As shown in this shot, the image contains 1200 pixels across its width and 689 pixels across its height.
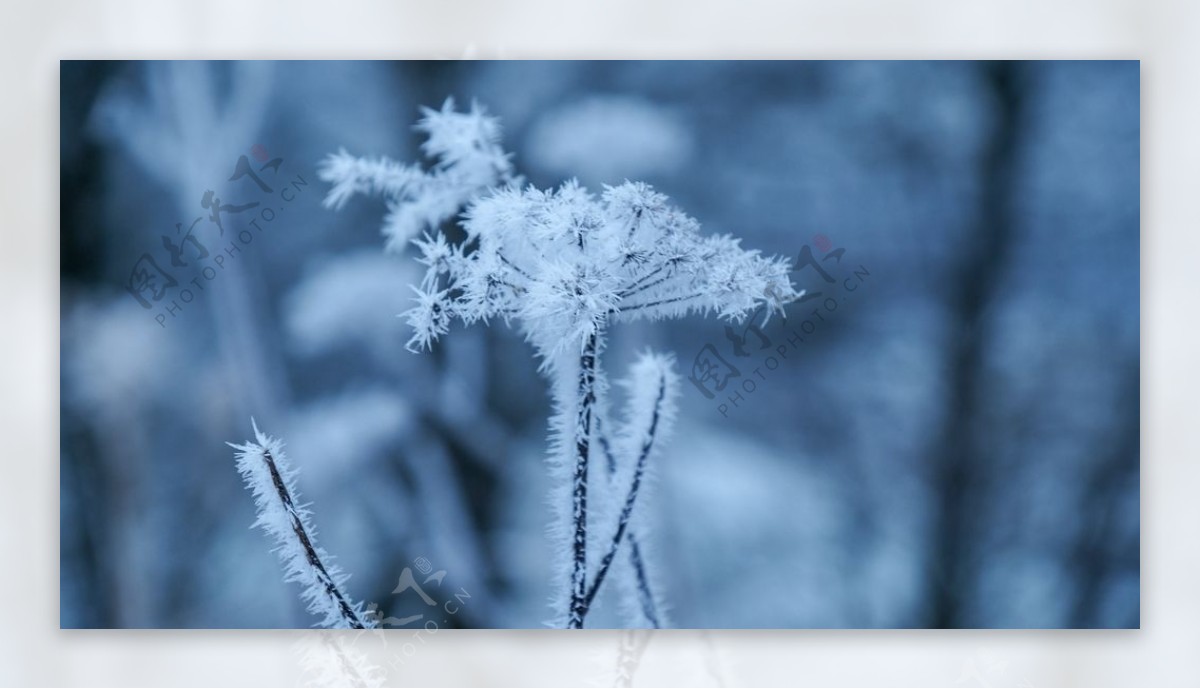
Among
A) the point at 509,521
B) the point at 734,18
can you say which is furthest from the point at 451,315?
the point at 734,18

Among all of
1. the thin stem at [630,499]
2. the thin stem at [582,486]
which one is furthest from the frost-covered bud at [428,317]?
the thin stem at [630,499]

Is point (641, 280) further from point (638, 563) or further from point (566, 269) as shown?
point (638, 563)

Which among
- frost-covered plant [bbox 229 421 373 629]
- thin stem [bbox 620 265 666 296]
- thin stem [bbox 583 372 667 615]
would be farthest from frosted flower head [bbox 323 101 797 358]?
frost-covered plant [bbox 229 421 373 629]

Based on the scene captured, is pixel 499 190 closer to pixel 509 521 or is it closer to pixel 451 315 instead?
pixel 451 315

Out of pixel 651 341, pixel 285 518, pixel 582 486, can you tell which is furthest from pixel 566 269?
pixel 285 518

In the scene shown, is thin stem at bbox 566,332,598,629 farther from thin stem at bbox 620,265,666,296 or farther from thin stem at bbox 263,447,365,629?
thin stem at bbox 263,447,365,629

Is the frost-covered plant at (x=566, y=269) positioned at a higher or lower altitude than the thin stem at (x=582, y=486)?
higher

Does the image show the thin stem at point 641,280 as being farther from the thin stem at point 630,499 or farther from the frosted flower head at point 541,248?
the thin stem at point 630,499
